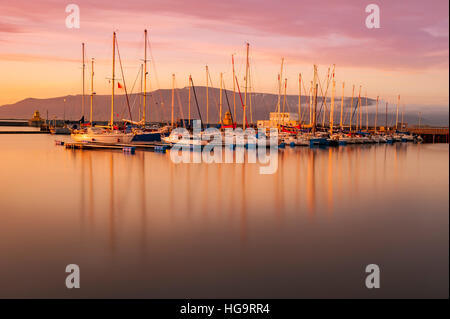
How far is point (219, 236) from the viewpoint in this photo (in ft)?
47.0

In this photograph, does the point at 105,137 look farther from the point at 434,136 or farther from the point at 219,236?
the point at 434,136

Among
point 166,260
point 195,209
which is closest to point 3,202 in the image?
point 195,209

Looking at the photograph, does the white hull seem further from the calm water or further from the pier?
the pier

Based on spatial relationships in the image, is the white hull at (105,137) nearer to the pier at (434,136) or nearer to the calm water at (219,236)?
the calm water at (219,236)

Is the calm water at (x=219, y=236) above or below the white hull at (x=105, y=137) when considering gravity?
below

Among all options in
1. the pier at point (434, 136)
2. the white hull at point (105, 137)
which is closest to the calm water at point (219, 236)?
the white hull at point (105, 137)

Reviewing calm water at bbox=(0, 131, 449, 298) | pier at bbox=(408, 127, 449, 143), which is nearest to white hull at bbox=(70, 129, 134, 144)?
calm water at bbox=(0, 131, 449, 298)

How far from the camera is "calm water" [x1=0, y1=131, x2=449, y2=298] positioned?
10188mm

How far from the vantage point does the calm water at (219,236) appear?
10188 mm

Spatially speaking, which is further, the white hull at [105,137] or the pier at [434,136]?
the pier at [434,136]

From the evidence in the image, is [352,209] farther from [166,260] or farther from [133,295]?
[133,295]

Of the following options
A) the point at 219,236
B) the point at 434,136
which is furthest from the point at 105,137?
the point at 434,136

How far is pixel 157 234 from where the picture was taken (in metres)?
14.4
